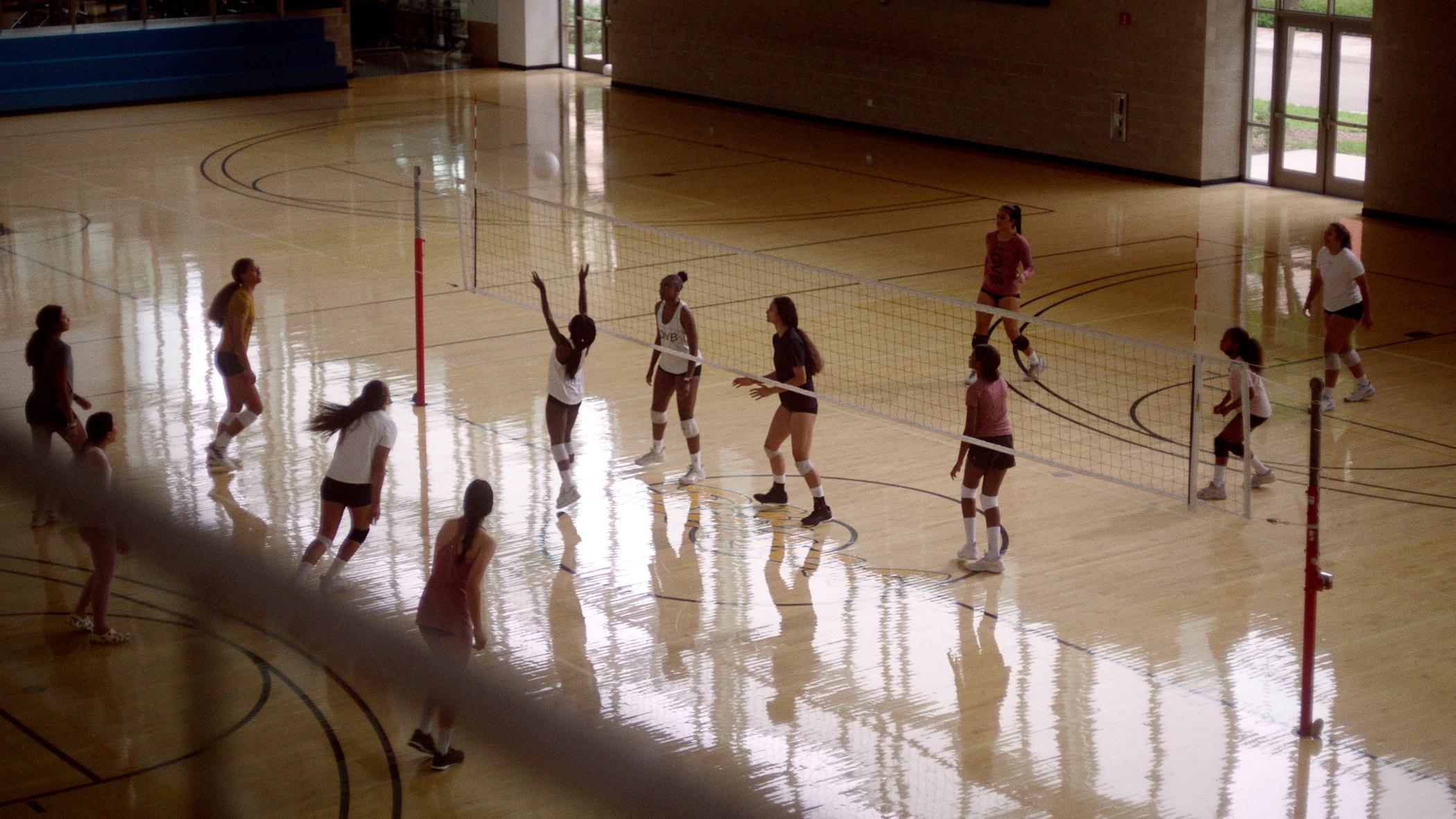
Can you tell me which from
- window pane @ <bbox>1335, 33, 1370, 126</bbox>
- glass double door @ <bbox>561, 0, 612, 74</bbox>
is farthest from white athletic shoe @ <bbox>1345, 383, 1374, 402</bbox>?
glass double door @ <bbox>561, 0, 612, 74</bbox>

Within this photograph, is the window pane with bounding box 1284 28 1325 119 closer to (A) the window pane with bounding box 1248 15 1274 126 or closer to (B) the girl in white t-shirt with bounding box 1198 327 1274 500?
(A) the window pane with bounding box 1248 15 1274 126

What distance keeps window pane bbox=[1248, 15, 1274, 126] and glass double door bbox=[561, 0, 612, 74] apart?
16468 millimetres

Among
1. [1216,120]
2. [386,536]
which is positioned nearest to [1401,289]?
[1216,120]

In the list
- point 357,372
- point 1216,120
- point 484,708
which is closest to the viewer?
point 484,708

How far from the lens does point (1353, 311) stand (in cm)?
1376

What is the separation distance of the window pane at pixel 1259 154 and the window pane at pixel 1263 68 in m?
0.26

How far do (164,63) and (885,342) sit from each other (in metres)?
21.2

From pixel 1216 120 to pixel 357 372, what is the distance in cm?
1492

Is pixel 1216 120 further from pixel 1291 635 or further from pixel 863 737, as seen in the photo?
pixel 863 737

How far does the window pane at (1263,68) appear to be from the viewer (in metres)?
23.8

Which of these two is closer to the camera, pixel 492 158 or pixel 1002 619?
pixel 1002 619

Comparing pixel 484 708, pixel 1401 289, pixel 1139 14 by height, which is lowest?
pixel 1401 289

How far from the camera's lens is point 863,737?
8.08 metres

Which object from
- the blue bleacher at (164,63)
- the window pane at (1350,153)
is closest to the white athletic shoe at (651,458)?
the window pane at (1350,153)
